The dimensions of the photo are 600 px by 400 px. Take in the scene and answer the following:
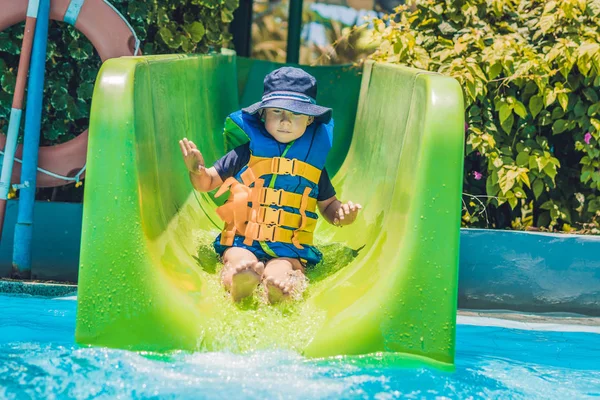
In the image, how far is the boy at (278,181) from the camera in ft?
11.1

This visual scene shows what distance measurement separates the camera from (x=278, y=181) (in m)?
3.48

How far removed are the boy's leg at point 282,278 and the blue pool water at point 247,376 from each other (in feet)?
0.88

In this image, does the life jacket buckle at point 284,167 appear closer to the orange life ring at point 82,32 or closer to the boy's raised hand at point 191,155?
the boy's raised hand at point 191,155

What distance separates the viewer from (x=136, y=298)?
9.39 feet

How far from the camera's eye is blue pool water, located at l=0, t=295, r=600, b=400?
255cm

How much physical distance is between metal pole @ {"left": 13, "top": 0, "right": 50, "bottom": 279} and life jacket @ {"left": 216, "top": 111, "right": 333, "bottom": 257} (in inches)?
52.0

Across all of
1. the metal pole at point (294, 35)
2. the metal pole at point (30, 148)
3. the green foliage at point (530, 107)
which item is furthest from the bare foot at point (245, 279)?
the metal pole at point (294, 35)

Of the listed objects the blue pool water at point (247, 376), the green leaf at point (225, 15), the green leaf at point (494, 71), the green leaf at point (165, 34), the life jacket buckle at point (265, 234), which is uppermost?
the green leaf at point (225, 15)

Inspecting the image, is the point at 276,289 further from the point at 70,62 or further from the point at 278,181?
the point at 70,62

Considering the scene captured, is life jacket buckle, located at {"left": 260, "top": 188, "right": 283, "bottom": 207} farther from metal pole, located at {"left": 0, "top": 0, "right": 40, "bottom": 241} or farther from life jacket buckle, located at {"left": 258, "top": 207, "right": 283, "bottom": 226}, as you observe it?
metal pole, located at {"left": 0, "top": 0, "right": 40, "bottom": 241}

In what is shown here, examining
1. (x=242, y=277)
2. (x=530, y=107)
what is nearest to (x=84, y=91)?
(x=242, y=277)

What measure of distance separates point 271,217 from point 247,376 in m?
0.88

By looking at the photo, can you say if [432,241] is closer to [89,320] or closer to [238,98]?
[89,320]

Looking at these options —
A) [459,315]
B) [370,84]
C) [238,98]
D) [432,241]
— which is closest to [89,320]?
[432,241]
